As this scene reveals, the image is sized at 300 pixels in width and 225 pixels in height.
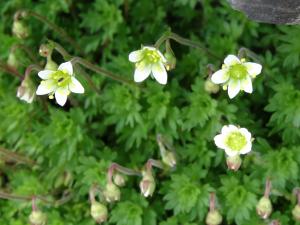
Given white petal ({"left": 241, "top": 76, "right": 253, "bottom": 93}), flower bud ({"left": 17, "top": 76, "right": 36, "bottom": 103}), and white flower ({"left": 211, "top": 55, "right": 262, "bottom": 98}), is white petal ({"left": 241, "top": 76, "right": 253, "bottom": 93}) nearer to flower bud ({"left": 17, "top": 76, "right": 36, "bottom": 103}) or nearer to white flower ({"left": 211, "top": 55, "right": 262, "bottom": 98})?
white flower ({"left": 211, "top": 55, "right": 262, "bottom": 98})

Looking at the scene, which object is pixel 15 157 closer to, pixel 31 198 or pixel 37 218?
pixel 31 198

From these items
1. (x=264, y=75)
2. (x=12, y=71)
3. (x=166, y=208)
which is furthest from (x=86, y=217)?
(x=264, y=75)

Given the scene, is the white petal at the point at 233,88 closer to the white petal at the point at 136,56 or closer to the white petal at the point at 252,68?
the white petal at the point at 252,68

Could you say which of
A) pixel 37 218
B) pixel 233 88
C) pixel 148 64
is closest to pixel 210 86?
pixel 233 88

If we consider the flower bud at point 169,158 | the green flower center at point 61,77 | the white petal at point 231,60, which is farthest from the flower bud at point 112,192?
the white petal at point 231,60

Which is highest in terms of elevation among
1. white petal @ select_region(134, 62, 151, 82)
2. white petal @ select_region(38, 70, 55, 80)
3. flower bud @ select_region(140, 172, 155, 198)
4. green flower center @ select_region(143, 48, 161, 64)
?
green flower center @ select_region(143, 48, 161, 64)

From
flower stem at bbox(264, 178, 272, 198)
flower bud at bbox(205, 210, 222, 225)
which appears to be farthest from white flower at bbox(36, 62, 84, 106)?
flower stem at bbox(264, 178, 272, 198)
